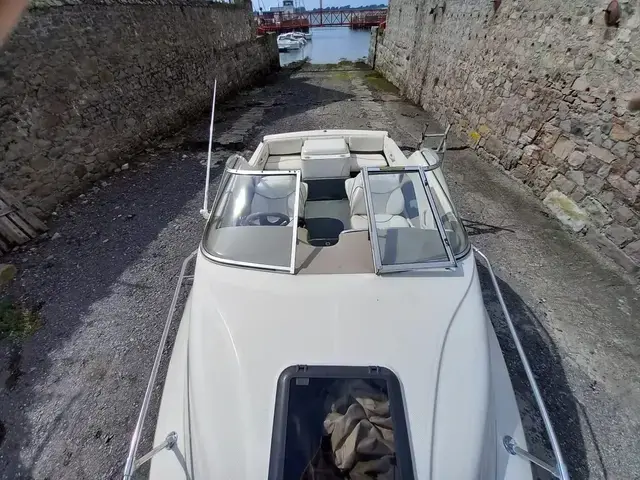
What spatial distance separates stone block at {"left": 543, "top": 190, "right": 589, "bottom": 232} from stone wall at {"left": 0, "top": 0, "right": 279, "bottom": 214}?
8026 mm

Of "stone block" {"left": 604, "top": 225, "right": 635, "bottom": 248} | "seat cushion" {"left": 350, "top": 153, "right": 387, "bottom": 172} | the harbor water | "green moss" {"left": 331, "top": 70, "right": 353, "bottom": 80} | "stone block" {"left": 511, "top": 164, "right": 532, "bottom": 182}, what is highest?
"seat cushion" {"left": 350, "top": 153, "right": 387, "bottom": 172}

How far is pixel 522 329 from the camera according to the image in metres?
3.38

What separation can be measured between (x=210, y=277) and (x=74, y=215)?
437 cm

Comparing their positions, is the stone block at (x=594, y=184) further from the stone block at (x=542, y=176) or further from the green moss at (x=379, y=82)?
the green moss at (x=379, y=82)

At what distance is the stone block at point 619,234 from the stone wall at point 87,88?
8.25 meters

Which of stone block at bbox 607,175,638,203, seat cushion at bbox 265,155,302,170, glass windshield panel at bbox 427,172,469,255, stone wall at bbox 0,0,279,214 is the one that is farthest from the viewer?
stone wall at bbox 0,0,279,214

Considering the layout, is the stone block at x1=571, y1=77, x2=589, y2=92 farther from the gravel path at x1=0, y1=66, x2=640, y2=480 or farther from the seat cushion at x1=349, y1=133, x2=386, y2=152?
the seat cushion at x1=349, y1=133, x2=386, y2=152

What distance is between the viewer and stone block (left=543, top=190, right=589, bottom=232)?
4.85 meters

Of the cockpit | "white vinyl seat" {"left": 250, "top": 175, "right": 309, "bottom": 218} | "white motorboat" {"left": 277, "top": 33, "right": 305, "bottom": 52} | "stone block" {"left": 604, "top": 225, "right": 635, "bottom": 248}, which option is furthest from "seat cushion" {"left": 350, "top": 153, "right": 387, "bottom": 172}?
"white motorboat" {"left": 277, "top": 33, "right": 305, "bottom": 52}

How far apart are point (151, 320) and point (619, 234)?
5817 millimetres

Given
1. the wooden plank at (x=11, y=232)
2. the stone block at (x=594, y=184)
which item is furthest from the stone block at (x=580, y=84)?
the wooden plank at (x=11, y=232)

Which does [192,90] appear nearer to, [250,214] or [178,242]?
[178,242]

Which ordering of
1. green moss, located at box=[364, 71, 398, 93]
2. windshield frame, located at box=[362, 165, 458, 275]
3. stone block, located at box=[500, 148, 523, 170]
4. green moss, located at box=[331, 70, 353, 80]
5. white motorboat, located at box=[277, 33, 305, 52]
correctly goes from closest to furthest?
windshield frame, located at box=[362, 165, 458, 275] → stone block, located at box=[500, 148, 523, 170] → green moss, located at box=[364, 71, 398, 93] → green moss, located at box=[331, 70, 353, 80] → white motorboat, located at box=[277, 33, 305, 52]

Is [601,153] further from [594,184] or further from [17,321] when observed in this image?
[17,321]
